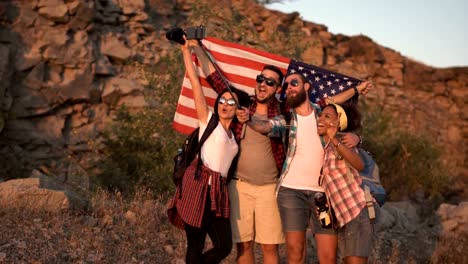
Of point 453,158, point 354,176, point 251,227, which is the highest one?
point 354,176

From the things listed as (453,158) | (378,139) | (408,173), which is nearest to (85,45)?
(378,139)

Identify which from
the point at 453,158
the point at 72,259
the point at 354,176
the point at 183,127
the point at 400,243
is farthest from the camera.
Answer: the point at 453,158

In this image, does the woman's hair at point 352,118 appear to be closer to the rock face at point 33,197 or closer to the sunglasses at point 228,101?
the sunglasses at point 228,101

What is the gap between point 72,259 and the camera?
570 cm

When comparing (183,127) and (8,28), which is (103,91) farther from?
(183,127)

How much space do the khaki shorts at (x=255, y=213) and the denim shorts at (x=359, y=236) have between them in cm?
67

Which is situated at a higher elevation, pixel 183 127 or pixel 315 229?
pixel 183 127

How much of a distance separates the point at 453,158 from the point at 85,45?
40.6 ft

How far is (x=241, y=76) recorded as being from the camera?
6258 millimetres

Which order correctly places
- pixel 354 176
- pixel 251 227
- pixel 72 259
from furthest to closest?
pixel 72 259 < pixel 251 227 < pixel 354 176

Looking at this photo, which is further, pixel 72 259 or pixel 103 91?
pixel 103 91

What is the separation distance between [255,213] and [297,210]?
505 millimetres

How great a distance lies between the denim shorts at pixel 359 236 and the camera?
4672 millimetres

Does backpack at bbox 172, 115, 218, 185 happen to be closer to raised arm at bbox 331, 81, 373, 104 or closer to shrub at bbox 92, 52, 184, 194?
raised arm at bbox 331, 81, 373, 104
